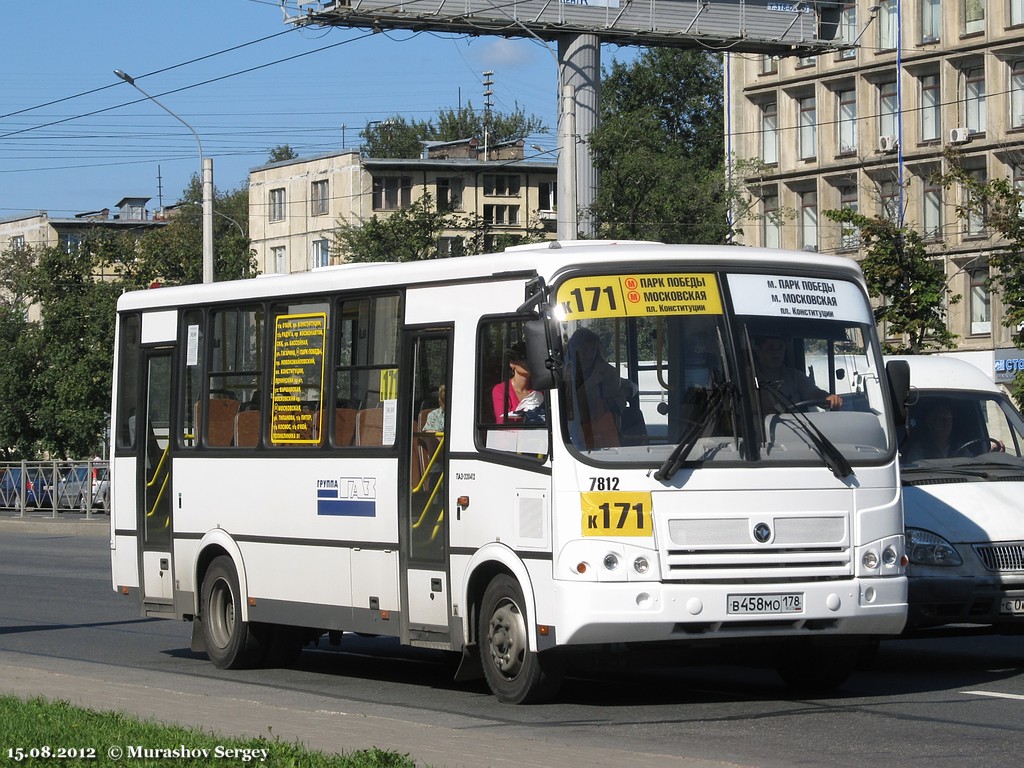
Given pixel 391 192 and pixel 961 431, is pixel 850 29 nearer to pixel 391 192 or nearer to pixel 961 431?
pixel 391 192

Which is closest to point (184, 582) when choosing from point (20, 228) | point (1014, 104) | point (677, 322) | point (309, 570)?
point (309, 570)

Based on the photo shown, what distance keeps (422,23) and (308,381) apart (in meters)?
30.4

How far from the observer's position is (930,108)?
57.6 metres

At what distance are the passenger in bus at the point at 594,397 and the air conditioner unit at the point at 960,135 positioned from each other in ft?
154

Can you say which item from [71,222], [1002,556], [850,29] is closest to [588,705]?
[1002,556]

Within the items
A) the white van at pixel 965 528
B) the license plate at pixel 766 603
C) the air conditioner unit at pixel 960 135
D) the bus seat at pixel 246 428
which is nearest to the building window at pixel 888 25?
the air conditioner unit at pixel 960 135

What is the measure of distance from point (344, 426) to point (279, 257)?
91100mm

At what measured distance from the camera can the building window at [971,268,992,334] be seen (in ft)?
183

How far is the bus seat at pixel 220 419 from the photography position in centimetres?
1438

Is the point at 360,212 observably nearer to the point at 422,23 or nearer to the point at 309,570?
the point at 422,23

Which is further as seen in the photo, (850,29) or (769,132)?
(769,132)

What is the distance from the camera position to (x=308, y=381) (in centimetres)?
1350

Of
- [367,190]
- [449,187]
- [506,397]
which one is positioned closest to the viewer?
[506,397]

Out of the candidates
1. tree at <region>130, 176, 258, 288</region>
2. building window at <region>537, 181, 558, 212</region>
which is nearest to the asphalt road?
tree at <region>130, 176, 258, 288</region>
